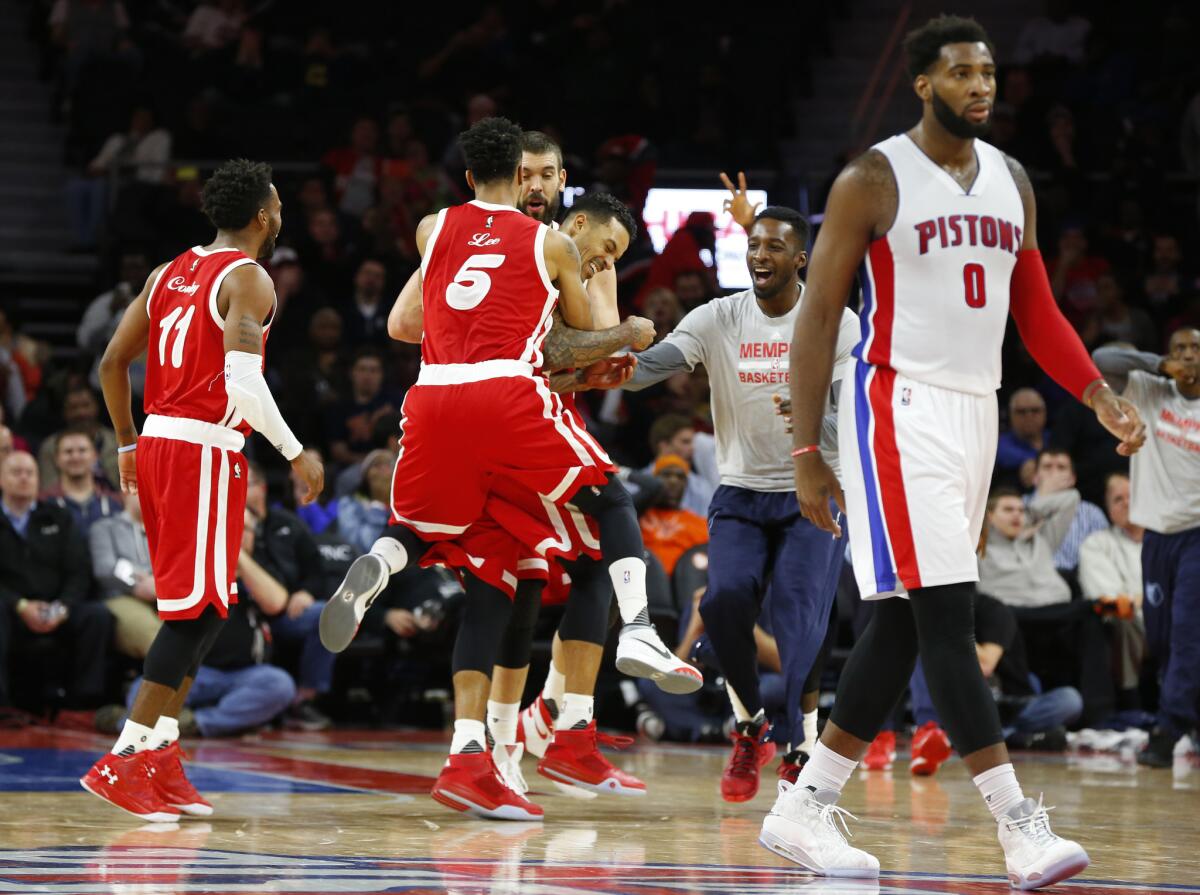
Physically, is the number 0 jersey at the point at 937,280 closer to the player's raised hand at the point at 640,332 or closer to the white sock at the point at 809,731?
the player's raised hand at the point at 640,332

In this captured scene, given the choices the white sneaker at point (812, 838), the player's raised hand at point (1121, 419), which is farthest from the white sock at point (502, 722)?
the player's raised hand at point (1121, 419)

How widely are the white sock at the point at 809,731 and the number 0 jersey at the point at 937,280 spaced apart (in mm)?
2509

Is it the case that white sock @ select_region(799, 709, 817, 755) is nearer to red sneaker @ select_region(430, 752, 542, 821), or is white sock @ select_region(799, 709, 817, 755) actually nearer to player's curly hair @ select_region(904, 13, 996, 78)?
red sneaker @ select_region(430, 752, 542, 821)

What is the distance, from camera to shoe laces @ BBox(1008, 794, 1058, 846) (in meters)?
4.10

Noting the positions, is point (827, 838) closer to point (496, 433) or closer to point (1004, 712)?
point (496, 433)

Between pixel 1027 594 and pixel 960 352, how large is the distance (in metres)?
6.52

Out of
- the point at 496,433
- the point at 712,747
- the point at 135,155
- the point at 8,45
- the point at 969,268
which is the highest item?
the point at 8,45

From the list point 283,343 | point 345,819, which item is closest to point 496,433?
point 345,819

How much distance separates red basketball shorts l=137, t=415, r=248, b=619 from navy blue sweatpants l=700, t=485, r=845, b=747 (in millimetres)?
1729

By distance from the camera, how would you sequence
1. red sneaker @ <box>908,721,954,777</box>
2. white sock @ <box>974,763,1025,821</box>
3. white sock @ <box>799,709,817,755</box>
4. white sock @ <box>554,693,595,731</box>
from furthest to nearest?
red sneaker @ <box>908,721,954,777</box>, white sock @ <box>799,709,817,755</box>, white sock @ <box>554,693,595,731</box>, white sock @ <box>974,763,1025,821</box>

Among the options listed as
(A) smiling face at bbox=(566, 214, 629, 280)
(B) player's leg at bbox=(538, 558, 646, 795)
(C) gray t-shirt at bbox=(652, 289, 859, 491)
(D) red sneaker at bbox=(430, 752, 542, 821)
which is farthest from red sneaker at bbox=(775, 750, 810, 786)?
(A) smiling face at bbox=(566, 214, 629, 280)

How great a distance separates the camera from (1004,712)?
10008 millimetres

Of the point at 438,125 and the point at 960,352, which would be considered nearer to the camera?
the point at 960,352

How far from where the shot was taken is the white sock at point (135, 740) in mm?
5512
